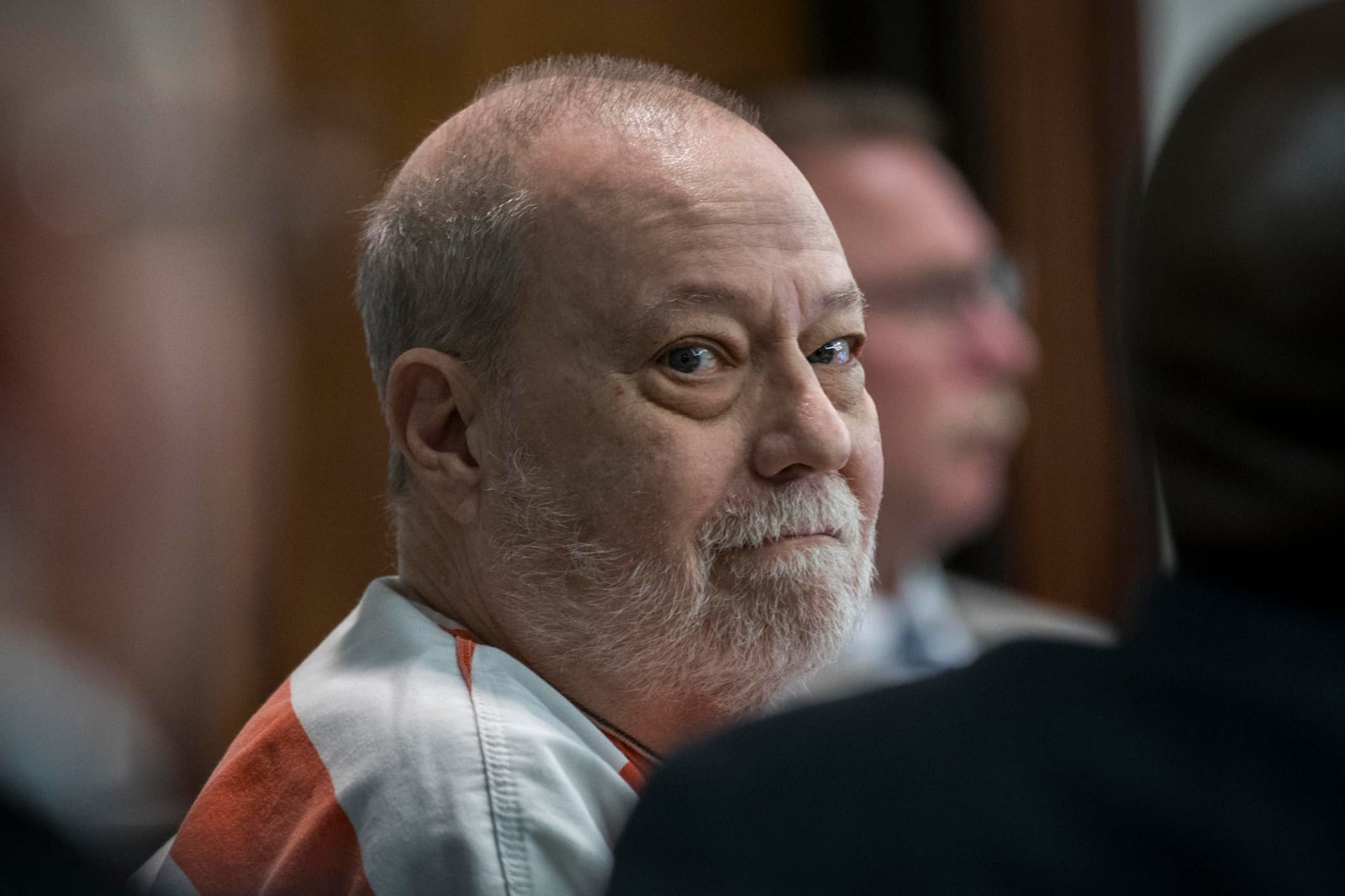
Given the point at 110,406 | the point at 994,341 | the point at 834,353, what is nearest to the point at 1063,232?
the point at 994,341

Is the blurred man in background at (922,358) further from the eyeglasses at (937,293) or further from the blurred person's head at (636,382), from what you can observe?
the blurred person's head at (636,382)

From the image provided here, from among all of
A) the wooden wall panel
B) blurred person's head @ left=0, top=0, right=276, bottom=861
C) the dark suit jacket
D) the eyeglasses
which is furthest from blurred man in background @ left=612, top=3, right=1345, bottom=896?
the wooden wall panel

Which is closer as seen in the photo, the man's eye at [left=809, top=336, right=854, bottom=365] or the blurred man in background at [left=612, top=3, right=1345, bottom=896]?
the blurred man in background at [left=612, top=3, right=1345, bottom=896]

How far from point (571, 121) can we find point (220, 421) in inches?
19.5

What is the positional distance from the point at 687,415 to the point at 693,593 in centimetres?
11

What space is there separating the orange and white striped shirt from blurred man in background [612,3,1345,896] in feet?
0.37

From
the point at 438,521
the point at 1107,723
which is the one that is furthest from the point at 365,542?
the point at 1107,723

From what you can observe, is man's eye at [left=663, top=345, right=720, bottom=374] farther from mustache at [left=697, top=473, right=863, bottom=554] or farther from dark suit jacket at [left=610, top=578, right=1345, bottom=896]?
dark suit jacket at [left=610, top=578, right=1345, bottom=896]

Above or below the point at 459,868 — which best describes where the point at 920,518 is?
below

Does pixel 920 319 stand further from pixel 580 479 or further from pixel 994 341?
pixel 580 479

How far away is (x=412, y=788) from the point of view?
927 mm

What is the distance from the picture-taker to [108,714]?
3.42 feet

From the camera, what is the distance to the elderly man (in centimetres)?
94

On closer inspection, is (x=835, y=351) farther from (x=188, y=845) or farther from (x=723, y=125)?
(x=188, y=845)
